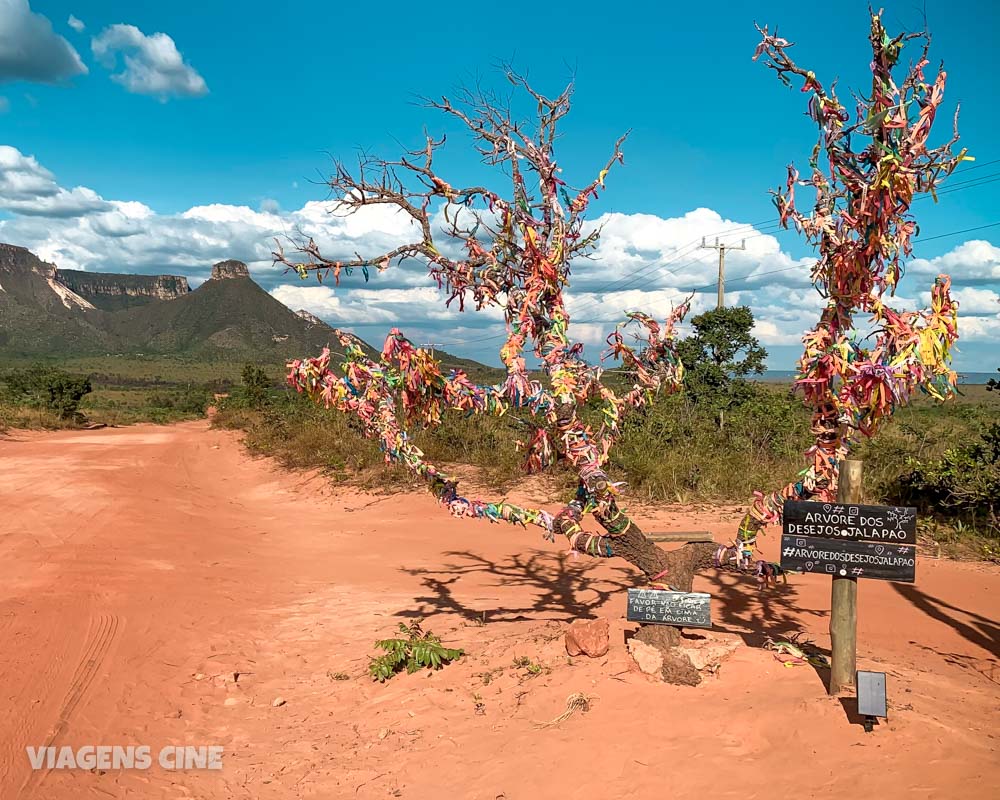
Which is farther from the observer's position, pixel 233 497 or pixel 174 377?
pixel 174 377

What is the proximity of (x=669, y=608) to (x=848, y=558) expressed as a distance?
113cm

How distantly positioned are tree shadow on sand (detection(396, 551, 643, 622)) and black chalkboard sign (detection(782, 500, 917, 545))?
2.80 meters

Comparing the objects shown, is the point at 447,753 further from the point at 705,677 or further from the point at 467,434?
the point at 467,434

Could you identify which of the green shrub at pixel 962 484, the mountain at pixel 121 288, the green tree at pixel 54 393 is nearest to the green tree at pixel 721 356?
the green shrub at pixel 962 484

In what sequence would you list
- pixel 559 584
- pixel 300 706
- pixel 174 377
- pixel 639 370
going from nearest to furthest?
pixel 639 370 < pixel 300 706 < pixel 559 584 < pixel 174 377

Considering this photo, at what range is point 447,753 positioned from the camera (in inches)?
163

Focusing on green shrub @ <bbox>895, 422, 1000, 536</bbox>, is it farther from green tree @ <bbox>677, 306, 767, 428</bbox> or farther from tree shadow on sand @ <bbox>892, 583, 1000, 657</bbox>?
green tree @ <bbox>677, 306, 767, 428</bbox>

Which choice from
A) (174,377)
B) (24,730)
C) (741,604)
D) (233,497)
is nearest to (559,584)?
(741,604)

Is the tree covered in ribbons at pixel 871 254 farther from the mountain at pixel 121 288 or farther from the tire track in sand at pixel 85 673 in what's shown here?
the mountain at pixel 121 288

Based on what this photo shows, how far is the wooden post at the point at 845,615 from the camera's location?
408 centimetres

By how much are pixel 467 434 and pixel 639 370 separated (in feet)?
32.6

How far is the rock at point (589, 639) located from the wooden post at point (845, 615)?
1.43 meters

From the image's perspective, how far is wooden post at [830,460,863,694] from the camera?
13.4 feet

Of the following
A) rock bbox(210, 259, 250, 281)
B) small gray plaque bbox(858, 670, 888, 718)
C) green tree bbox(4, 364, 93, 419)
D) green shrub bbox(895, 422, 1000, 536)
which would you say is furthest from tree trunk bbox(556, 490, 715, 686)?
rock bbox(210, 259, 250, 281)
